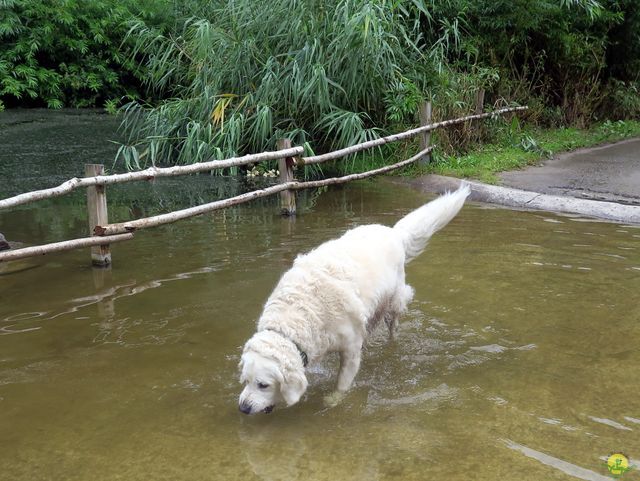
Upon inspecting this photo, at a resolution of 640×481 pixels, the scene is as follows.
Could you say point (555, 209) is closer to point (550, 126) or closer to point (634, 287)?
point (634, 287)

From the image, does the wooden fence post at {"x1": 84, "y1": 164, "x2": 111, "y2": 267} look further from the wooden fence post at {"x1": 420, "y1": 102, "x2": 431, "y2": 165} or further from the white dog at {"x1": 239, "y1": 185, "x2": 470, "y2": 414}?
the wooden fence post at {"x1": 420, "y1": 102, "x2": 431, "y2": 165}

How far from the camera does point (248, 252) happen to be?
21.2 ft

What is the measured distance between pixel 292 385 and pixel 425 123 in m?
8.04

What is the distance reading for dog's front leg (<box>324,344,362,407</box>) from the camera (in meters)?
3.54

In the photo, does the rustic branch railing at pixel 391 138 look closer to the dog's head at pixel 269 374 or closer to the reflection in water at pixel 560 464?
the dog's head at pixel 269 374

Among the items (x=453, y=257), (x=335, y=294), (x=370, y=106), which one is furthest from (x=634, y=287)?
(x=370, y=106)

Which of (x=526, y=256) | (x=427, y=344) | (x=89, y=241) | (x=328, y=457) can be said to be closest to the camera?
(x=328, y=457)

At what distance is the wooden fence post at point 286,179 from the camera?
8055 millimetres

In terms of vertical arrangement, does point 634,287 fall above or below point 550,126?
below

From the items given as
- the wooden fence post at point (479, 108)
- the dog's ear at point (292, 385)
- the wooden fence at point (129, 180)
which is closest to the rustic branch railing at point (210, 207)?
the wooden fence at point (129, 180)

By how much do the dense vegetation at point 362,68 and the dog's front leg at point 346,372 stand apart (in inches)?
245

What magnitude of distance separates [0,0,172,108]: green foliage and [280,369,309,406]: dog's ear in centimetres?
1951

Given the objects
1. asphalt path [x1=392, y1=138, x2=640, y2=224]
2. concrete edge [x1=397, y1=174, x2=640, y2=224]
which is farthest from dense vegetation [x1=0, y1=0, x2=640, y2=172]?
asphalt path [x1=392, y1=138, x2=640, y2=224]

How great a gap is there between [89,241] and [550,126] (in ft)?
36.6
